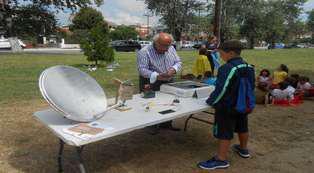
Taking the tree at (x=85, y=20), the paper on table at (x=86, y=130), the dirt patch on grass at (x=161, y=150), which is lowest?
the dirt patch on grass at (x=161, y=150)

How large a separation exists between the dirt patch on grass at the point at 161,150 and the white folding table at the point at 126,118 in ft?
1.80

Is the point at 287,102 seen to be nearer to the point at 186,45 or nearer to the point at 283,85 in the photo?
the point at 283,85

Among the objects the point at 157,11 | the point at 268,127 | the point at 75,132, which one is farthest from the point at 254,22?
the point at 75,132

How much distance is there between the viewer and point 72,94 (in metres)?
3.32

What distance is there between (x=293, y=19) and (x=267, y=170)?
6887 centimetres

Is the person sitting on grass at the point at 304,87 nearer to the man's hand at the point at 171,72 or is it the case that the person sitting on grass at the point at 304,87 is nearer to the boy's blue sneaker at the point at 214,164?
the man's hand at the point at 171,72

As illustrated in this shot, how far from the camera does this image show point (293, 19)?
66.8m

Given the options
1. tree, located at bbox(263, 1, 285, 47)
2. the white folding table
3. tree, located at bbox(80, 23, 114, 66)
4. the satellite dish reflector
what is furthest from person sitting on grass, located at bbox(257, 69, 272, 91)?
tree, located at bbox(263, 1, 285, 47)

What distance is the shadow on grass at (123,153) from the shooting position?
12.6 ft

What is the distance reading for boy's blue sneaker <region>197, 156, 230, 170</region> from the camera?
3.78m

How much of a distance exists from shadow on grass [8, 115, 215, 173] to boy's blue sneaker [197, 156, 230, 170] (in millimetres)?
125

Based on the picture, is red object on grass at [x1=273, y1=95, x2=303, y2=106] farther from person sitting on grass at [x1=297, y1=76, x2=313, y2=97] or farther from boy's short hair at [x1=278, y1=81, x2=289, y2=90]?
person sitting on grass at [x1=297, y1=76, x2=313, y2=97]

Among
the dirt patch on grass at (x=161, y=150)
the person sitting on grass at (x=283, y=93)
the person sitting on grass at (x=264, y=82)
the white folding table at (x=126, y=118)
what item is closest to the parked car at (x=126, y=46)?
the person sitting on grass at (x=264, y=82)

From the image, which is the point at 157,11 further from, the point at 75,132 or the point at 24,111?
the point at 75,132
